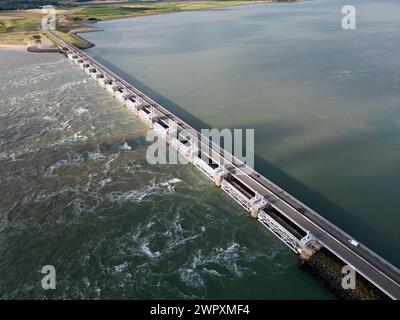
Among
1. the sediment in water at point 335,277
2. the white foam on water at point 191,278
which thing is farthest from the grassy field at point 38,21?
the sediment in water at point 335,277

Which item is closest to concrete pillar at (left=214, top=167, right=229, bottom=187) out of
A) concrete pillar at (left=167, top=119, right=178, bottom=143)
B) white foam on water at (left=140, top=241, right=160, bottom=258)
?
white foam on water at (left=140, top=241, right=160, bottom=258)

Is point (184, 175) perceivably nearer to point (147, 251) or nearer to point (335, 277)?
point (147, 251)

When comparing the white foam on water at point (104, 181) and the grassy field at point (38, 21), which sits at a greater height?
the grassy field at point (38, 21)

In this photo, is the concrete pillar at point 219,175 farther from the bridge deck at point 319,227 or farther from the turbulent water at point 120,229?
the turbulent water at point 120,229

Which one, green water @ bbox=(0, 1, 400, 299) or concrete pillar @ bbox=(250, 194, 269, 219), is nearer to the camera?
green water @ bbox=(0, 1, 400, 299)

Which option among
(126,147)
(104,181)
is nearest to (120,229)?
(104,181)

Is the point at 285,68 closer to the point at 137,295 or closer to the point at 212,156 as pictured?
the point at 212,156

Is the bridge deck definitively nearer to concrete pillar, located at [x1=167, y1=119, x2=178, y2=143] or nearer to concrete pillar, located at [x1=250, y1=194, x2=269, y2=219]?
concrete pillar, located at [x1=250, y1=194, x2=269, y2=219]

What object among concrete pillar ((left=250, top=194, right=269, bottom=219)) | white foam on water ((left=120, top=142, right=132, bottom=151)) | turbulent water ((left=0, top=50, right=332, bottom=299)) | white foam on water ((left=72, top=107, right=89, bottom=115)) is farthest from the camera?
white foam on water ((left=72, top=107, right=89, bottom=115))
